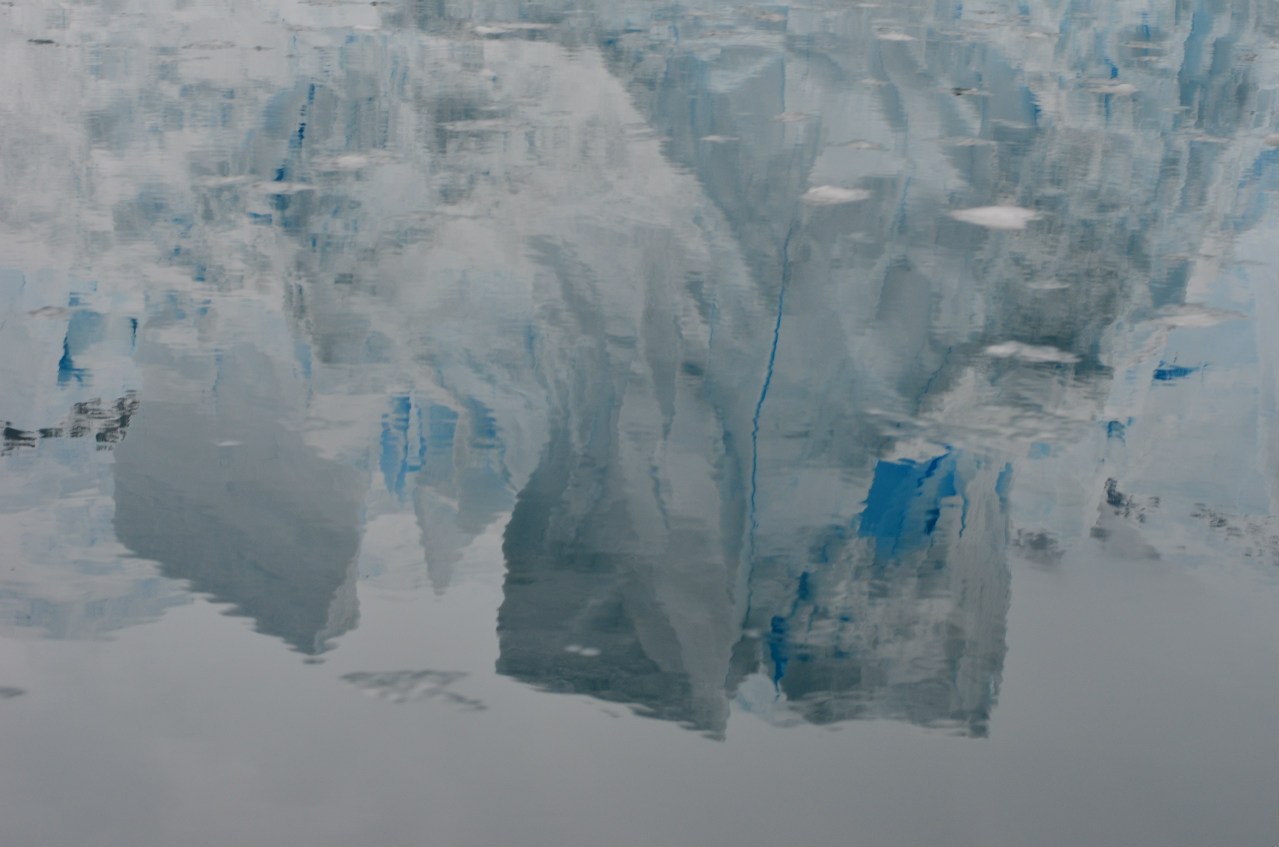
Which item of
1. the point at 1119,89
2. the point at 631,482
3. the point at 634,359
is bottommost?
the point at 631,482

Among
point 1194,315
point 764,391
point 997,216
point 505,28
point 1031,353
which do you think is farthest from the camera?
point 505,28

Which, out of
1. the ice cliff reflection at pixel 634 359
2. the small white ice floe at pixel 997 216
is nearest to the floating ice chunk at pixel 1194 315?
the ice cliff reflection at pixel 634 359

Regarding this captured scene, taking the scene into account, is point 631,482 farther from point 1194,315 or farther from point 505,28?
point 505,28

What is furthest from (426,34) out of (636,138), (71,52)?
(636,138)

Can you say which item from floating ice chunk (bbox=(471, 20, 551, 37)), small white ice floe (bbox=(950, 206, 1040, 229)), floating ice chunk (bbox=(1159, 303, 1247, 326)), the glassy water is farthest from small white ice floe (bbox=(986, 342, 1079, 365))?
floating ice chunk (bbox=(471, 20, 551, 37))

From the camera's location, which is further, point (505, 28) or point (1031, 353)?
point (505, 28)

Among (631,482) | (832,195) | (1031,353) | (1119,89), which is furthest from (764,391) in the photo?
(1119,89)

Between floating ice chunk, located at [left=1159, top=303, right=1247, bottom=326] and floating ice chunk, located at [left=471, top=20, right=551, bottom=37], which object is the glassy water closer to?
floating ice chunk, located at [left=1159, top=303, right=1247, bottom=326]
